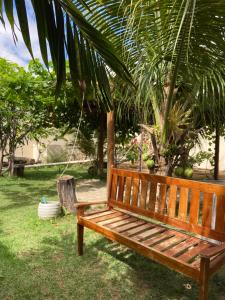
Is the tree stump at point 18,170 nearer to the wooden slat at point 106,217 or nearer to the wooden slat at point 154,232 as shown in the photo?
the wooden slat at point 106,217

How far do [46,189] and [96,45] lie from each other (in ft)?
18.6

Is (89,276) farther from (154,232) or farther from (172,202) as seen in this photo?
(172,202)

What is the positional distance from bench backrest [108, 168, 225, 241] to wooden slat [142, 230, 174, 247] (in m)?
0.10

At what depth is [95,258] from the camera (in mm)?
2891

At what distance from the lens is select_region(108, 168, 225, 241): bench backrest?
2.26 m

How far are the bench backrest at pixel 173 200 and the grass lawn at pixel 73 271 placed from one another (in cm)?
51

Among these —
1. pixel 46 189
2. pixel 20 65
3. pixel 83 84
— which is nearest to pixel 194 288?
pixel 83 84

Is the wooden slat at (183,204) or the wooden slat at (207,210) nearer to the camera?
the wooden slat at (207,210)

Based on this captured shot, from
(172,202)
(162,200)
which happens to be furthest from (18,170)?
(172,202)

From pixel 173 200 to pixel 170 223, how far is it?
23 centimetres

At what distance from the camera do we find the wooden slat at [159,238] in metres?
2.34

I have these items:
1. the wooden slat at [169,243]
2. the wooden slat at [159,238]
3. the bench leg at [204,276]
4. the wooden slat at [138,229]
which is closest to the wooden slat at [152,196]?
the wooden slat at [138,229]

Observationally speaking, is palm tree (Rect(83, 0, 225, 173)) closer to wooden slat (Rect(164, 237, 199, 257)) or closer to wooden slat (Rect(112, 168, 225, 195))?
wooden slat (Rect(112, 168, 225, 195))

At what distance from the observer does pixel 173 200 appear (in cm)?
264
